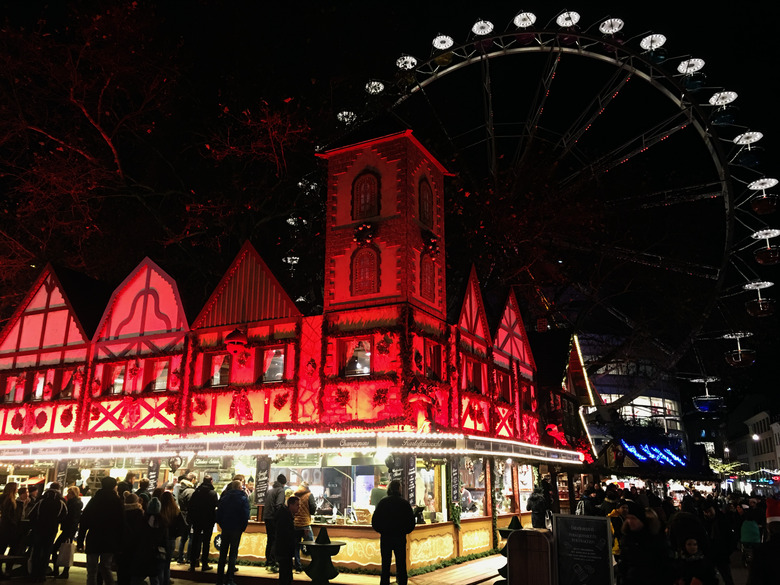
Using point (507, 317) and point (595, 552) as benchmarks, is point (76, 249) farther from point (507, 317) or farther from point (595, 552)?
point (595, 552)

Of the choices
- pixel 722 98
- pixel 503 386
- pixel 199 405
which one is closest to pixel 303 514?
pixel 199 405

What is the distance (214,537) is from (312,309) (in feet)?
25.2

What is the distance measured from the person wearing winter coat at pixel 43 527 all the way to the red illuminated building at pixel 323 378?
4.04m

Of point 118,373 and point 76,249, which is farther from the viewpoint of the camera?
point 76,249

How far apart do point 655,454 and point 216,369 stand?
22594mm

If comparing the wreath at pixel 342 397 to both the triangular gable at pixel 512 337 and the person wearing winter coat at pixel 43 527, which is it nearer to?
the person wearing winter coat at pixel 43 527

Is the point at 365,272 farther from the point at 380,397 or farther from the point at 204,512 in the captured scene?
the point at 204,512

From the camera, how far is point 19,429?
20.2 meters

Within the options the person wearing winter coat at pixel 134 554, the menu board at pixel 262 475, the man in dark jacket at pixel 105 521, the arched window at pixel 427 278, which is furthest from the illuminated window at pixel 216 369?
the man in dark jacket at pixel 105 521

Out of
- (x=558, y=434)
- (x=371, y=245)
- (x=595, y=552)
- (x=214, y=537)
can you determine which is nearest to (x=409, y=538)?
(x=214, y=537)

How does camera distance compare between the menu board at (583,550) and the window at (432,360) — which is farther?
the window at (432,360)

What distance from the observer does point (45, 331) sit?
20.6 m

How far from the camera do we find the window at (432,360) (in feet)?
52.4

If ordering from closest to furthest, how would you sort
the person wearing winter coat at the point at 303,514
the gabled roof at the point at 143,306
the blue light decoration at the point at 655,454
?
the person wearing winter coat at the point at 303,514, the gabled roof at the point at 143,306, the blue light decoration at the point at 655,454
